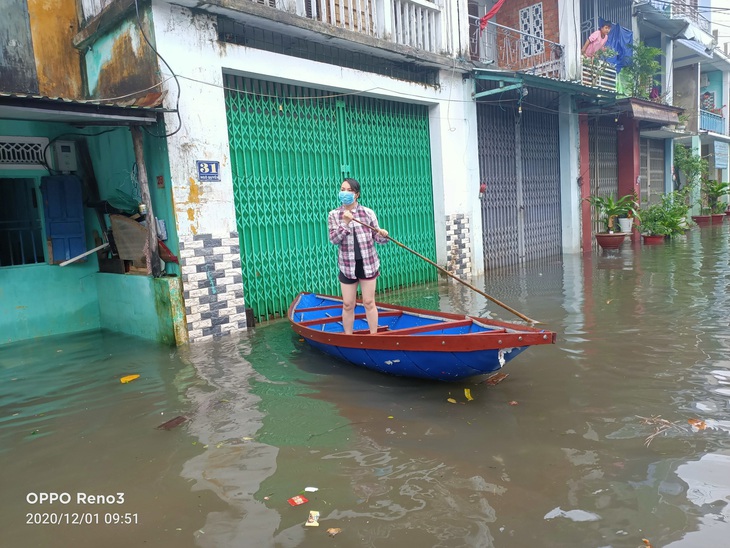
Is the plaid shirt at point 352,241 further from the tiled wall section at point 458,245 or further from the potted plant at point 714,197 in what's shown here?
the potted plant at point 714,197

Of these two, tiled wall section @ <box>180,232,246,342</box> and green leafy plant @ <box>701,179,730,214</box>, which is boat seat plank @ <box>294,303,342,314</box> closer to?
tiled wall section @ <box>180,232,246,342</box>

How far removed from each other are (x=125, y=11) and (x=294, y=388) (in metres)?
4.50

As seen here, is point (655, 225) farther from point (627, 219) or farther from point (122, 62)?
point (122, 62)

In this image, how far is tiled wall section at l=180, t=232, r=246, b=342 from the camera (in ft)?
19.1

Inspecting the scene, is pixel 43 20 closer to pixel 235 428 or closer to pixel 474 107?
pixel 235 428

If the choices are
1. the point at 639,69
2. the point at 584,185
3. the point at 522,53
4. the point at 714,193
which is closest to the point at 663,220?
the point at 584,185

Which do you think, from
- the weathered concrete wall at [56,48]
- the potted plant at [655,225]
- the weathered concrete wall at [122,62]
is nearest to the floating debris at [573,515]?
the weathered concrete wall at [122,62]

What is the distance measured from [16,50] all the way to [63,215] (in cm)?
198

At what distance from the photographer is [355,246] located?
15.0ft

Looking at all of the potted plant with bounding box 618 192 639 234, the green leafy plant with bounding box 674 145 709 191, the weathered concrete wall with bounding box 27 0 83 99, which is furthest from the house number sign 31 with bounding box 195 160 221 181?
the green leafy plant with bounding box 674 145 709 191

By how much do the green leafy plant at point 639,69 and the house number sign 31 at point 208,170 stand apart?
11619mm

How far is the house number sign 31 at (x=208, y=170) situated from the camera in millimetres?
5848

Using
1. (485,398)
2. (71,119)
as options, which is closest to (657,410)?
(485,398)
